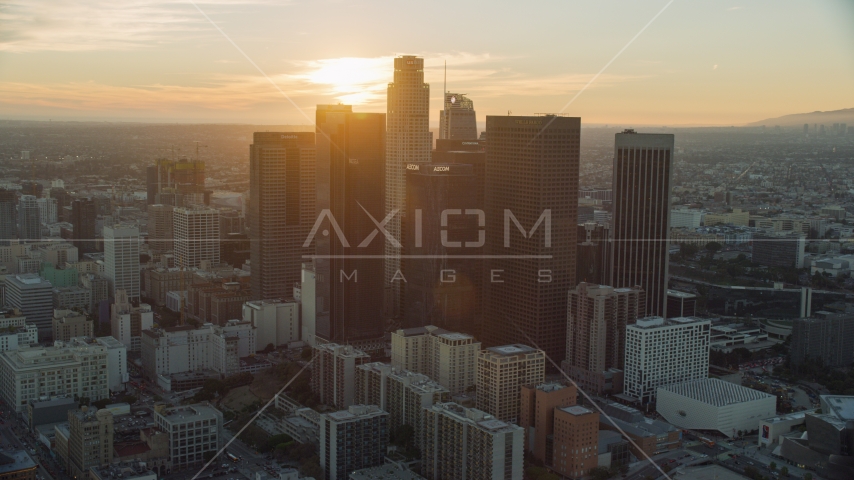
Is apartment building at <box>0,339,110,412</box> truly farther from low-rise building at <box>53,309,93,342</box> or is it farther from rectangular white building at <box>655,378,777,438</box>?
rectangular white building at <box>655,378,777,438</box>

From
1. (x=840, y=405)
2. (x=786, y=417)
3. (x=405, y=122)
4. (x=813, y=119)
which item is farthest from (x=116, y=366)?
(x=813, y=119)

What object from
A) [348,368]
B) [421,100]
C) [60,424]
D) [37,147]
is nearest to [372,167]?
[421,100]

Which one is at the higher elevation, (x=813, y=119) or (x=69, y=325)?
(x=813, y=119)

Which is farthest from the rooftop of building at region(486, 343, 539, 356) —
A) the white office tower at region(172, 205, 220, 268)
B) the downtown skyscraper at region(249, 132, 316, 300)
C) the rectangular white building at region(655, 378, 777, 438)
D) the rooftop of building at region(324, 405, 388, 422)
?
the white office tower at region(172, 205, 220, 268)

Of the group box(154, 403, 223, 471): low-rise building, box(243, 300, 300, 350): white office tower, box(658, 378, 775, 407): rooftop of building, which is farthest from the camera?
box(243, 300, 300, 350): white office tower

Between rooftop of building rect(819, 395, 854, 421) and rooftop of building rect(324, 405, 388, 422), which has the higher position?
rooftop of building rect(324, 405, 388, 422)

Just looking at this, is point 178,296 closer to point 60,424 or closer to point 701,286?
point 60,424

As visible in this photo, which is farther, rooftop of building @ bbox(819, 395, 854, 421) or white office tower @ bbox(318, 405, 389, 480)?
rooftop of building @ bbox(819, 395, 854, 421)

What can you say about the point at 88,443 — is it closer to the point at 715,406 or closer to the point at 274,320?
the point at 274,320
